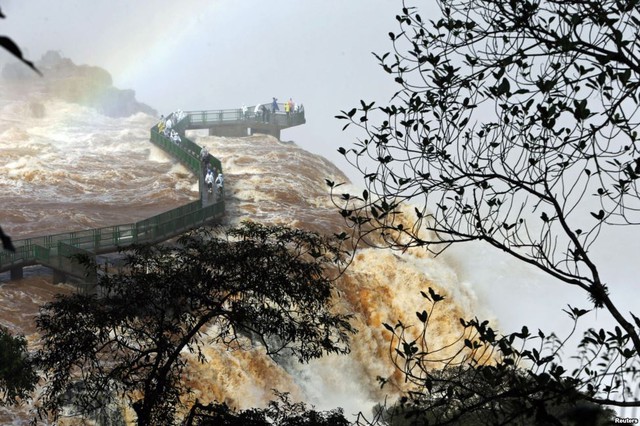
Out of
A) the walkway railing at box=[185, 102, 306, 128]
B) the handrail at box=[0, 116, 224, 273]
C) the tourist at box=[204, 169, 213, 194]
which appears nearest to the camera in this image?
the handrail at box=[0, 116, 224, 273]

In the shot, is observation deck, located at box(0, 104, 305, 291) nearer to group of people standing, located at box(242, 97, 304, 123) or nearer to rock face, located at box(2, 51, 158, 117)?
group of people standing, located at box(242, 97, 304, 123)

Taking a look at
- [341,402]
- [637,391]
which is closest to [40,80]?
[341,402]

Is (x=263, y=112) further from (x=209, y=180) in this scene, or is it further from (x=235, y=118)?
(x=209, y=180)

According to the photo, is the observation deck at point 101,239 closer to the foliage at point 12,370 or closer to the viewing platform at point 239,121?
the foliage at point 12,370

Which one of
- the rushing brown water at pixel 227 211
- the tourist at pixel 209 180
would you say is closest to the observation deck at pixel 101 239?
the tourist at pixel 209 180

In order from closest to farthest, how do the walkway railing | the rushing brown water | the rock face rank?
the rushing brown water < the walkway railing < the rock face

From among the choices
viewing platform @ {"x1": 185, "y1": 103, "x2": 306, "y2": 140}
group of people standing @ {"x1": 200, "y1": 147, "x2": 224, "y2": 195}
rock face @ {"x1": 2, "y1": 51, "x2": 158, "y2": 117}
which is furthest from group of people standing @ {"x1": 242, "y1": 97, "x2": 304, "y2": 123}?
rock face @ {"x1": 2, "y1": 51, "x2": 158, "y2": 117}
